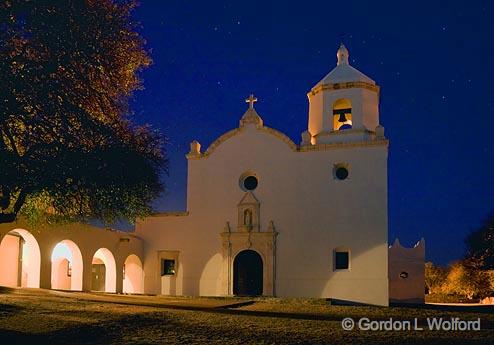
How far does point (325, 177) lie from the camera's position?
22.0 m

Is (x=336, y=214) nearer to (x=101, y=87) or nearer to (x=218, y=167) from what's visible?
(x=218, y=167)

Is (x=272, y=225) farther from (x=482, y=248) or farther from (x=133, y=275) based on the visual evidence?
(x=482, y=248)

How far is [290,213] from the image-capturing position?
2227 cm

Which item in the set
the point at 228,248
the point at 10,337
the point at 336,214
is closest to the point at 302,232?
the point at 336,214

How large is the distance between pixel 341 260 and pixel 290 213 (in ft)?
8.74

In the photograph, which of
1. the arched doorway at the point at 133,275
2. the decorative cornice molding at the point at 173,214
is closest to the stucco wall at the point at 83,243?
the arched doorway at the point at 133,275

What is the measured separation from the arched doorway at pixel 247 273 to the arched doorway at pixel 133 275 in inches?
175

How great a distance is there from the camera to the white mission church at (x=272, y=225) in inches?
829

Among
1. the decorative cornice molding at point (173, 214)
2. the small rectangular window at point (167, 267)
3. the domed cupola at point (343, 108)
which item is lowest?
the small rectangular window at point (167, 267)

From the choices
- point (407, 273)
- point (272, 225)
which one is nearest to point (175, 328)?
point (272, 225)

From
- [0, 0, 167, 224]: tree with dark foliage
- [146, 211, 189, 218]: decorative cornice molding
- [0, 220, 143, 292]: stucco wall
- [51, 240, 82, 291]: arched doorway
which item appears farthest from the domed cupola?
[0, 0, 167, 224]: tree with dark foliage

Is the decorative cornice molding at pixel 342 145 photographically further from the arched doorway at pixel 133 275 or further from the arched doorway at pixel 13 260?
the arched doorway at pixel 13 260

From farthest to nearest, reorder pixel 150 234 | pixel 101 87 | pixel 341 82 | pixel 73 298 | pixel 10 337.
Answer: pixel 150 234 → pixel 341 82 → pixel 73 298 → pixel 101 87 → pixel 10 337

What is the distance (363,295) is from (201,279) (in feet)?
21.5
